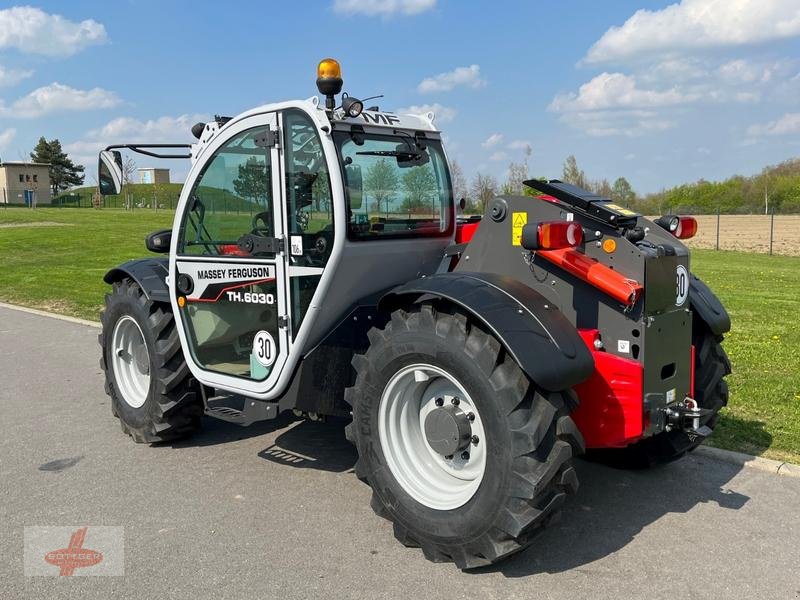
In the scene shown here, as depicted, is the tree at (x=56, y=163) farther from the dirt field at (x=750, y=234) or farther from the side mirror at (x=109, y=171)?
the side mirror at (x=109, y=171)

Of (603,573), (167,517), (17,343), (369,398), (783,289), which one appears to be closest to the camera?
(603,573)

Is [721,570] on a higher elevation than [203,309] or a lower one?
lower

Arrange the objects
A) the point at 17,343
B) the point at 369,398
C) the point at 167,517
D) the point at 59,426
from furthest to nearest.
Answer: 1. the point at 17,343
2. the point at 59,426
3. the point at 167,517
4. the point at 369,398

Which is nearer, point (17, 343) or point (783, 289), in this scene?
point (17, 343)

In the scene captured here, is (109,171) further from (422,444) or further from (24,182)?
(24,182)

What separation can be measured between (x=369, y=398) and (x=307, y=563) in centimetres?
85

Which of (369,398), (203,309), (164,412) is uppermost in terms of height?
(203,309)

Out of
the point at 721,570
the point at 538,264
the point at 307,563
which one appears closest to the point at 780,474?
the point at 721,570

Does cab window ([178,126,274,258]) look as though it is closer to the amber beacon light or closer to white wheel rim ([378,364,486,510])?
the amber beacon light

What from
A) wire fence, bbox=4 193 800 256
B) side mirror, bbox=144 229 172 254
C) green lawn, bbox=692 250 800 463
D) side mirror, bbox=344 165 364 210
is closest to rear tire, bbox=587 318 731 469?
green lawn, bbox=692 250 800 463

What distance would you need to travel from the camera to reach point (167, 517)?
161 inches

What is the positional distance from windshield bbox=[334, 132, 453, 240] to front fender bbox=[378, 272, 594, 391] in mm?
712

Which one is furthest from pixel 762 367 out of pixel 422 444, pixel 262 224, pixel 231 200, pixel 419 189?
pixel 231 200

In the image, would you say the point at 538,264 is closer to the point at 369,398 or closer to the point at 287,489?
the point at 369,398
